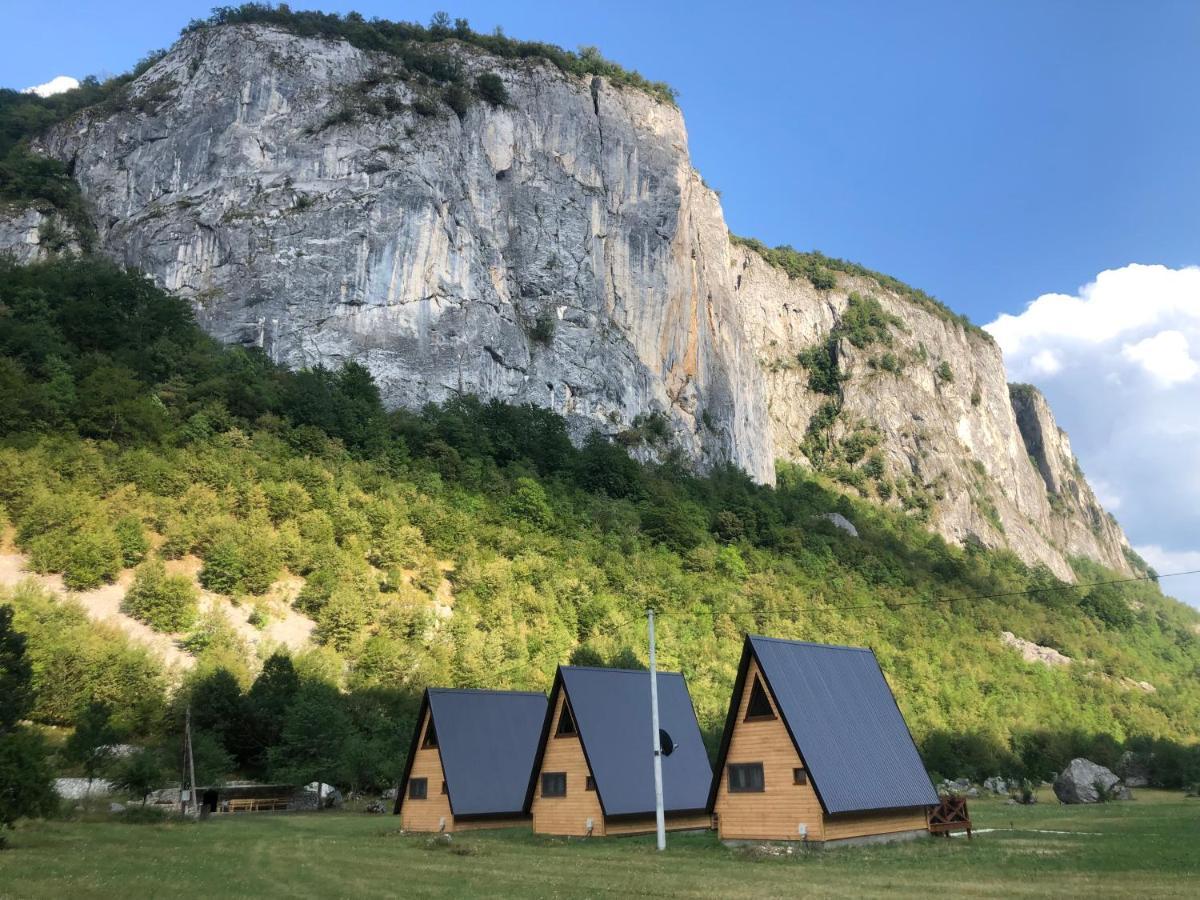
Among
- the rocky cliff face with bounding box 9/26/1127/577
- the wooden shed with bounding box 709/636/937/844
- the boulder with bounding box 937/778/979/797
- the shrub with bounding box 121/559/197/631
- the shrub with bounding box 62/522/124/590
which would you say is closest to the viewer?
the wooden shed with bounding box 709/636/937/844

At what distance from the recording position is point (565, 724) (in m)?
26.3

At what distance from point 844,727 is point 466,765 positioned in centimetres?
1165

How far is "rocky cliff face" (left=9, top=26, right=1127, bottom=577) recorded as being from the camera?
245 feet

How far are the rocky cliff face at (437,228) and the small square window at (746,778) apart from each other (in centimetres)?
5499

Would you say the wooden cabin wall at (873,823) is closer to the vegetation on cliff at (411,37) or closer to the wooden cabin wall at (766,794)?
the wooden cabin wall at (766,794)

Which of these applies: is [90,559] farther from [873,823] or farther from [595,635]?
[873,823]

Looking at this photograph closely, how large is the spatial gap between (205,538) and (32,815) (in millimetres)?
30624

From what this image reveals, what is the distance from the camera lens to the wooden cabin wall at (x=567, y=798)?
82.6 ft

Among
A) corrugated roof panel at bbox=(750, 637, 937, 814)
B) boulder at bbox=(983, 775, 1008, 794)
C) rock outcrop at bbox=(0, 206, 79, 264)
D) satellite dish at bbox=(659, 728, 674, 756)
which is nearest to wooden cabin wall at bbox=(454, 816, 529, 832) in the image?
satellite dish at bbox=(659, 728, 674, 756)

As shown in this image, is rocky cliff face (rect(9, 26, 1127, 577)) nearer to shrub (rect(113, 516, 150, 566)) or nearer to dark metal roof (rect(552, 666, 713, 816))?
shrub (rect(113, 516, 150, 566))

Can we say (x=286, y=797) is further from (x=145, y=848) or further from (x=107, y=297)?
(x=107, y=297)

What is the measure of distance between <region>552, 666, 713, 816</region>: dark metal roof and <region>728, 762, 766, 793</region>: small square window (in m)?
2.80

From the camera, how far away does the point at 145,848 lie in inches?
838

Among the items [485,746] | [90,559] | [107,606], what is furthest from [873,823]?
[90,559]
